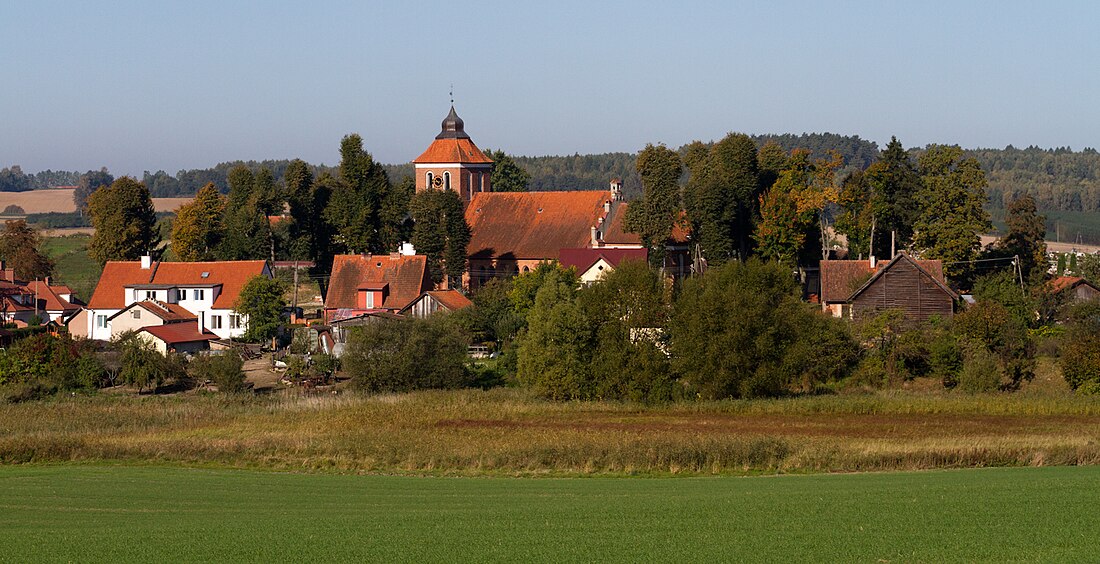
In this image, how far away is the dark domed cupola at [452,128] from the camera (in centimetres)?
8581

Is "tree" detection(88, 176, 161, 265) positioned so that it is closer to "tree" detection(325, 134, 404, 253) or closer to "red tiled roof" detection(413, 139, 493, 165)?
"tree" detection(325, 134, 404, 253)

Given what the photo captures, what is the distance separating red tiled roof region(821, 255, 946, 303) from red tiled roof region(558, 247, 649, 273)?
9196 mm

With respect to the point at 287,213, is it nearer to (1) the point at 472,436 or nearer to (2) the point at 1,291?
(2) the point at 1,291

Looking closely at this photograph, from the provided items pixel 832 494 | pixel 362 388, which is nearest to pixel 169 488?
pixel 832 494

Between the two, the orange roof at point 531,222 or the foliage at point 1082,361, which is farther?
the orange roof at point 531,222

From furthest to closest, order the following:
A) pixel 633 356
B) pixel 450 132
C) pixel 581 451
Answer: pixel 450 132
pixel 633 356
pixel 581 451

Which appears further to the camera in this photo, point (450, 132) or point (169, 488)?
point (450, 132)

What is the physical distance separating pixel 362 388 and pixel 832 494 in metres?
25.9

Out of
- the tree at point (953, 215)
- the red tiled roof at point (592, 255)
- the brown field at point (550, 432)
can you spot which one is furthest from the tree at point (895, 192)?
the brown field at point (550, 432)

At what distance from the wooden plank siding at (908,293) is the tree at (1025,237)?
31.6 ft

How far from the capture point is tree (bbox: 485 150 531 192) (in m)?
101

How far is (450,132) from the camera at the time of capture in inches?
3386

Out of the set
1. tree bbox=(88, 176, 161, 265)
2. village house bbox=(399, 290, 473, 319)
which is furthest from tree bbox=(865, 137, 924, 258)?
tree bbox=(88, 176, 161, 265)

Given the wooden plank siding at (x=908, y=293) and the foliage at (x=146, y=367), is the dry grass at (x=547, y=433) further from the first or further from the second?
the wooden plank siding at (x=908, y=293)
